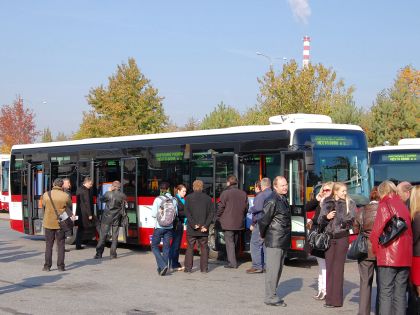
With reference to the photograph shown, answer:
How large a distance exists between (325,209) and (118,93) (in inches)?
1496

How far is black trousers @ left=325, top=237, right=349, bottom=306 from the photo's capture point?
9.90 metres

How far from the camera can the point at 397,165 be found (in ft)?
72.3

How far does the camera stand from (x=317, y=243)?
9.88 m

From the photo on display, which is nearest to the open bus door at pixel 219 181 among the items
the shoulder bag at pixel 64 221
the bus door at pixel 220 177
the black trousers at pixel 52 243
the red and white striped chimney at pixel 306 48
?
the bus door at pixel 220 177

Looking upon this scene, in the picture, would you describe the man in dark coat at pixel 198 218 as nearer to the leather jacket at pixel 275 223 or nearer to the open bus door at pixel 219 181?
the open bus door at pixel 219 181

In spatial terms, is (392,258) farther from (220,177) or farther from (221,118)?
(221,118)

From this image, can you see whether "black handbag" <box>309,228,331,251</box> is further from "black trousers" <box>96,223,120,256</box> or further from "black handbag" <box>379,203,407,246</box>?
"black trousers" <box>96,223,120,256</box>

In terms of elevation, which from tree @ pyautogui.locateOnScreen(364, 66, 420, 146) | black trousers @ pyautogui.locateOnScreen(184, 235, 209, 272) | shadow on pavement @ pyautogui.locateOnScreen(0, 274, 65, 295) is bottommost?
shadow on pavement @ pyautogui.locateOnScreen(0, 274, 65, 295)

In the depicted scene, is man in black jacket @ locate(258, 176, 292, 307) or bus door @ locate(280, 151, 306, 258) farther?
bus door @ locate(280, 151, 306, 258)

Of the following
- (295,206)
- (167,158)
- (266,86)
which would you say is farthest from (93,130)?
(295,206)

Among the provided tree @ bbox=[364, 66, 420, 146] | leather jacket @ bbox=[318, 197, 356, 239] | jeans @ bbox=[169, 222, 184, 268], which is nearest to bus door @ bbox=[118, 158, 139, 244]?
jeans @ bbox=[169, 222, 184, 268]

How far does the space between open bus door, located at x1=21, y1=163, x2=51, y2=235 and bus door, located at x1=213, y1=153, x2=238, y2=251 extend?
21.6 ft

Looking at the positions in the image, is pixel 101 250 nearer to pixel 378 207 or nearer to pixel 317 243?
pixel 317 243

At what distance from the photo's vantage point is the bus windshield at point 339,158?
14.4 meters
